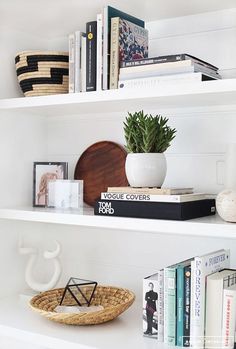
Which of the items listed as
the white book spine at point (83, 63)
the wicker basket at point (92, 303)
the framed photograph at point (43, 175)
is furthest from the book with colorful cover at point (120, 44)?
the wicker basket at point (92, 303)

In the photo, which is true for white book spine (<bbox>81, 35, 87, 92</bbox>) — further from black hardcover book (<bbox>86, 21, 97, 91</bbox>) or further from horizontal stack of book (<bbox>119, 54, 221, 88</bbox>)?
horizontal stack of book (<bbox>119, 54, 221, 88</bbox>)

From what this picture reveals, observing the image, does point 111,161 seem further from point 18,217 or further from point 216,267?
point 216,267

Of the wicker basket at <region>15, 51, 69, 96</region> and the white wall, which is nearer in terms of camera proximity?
the white wall

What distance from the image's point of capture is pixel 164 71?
1.57m

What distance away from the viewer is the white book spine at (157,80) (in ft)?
5.00

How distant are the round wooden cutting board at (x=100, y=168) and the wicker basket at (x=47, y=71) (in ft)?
0.86

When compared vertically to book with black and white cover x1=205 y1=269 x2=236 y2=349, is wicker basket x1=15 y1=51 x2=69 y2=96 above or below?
above

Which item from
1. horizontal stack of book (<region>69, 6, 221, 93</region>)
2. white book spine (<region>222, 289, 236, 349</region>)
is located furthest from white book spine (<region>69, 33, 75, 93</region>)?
white book spine (<region>222, 289, 236, 349</region>)

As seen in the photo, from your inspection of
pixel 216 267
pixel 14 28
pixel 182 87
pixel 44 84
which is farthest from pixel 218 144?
pixel 14 28

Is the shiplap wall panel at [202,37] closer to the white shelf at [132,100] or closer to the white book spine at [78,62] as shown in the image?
the white shelf at [132,100]

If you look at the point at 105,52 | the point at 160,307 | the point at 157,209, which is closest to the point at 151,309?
the point at 160,307

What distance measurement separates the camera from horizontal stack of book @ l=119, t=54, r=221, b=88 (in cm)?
153

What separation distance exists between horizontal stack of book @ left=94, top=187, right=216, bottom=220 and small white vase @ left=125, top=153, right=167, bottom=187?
2.0 inches

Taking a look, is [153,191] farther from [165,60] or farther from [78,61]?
[78,61]
